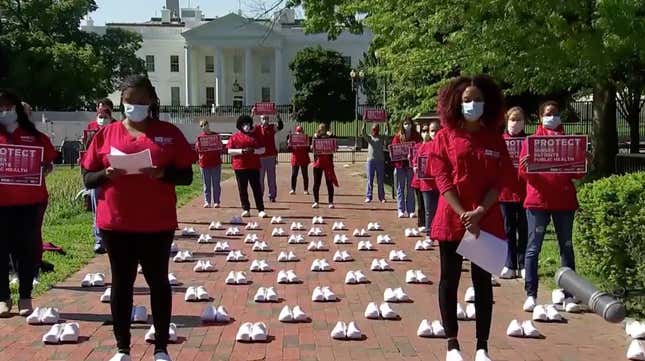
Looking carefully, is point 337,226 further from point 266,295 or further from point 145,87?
point 145,87

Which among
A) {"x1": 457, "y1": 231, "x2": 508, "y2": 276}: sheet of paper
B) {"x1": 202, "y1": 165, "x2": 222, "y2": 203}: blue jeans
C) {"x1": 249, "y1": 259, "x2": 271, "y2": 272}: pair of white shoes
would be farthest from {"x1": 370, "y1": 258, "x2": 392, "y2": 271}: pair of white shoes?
{"x1": 202, "y1": 165, "x2": 222, "y2": 203}: blue jeans

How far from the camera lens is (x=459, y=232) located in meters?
5.52

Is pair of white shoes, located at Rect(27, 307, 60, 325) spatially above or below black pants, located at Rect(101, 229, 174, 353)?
below

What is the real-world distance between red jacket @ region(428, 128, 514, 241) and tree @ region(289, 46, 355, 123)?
5657cm

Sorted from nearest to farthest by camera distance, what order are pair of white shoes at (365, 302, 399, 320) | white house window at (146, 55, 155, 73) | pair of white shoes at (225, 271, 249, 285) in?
pair of white shoes at (365, 302, 399, 320) → pair of white shoes at (225, 271, 249, 285) → white house window at (146, 55, 155, 73)

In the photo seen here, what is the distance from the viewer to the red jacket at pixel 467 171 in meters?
5.52

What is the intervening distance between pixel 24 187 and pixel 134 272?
7.52 ft

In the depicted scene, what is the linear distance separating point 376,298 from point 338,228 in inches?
222

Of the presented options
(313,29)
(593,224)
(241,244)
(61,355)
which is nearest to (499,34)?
(241,244)

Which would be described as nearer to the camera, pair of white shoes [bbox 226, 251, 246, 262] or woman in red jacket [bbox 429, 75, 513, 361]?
woman in red jacket [bbox 429, 75, 513, 361]

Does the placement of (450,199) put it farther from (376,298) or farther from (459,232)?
(376,298)

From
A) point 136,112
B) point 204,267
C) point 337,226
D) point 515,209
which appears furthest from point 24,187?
point 337,226

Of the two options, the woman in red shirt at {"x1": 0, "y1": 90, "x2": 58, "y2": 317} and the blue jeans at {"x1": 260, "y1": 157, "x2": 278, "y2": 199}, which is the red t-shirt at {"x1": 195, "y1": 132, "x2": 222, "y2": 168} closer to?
the blue jeans at {"x1": 260, "y1": 157, "x2": 278, "y2": 199}

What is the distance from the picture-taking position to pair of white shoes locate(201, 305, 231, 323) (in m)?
7.08
